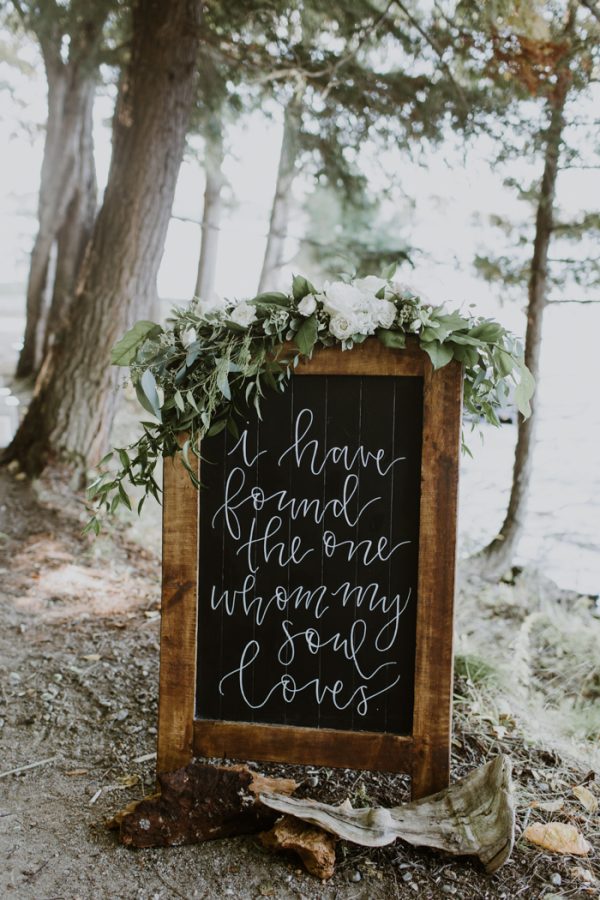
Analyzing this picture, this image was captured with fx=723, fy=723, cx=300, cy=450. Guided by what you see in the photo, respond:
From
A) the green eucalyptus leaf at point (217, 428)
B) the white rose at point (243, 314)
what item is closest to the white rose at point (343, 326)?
the white rose at point (243, 314)

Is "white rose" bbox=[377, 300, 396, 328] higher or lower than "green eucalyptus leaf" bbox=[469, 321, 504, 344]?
higher

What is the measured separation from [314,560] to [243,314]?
80 centimetres

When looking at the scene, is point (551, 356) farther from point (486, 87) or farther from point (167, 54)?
point (167, 54)

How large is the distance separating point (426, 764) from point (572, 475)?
6296mm

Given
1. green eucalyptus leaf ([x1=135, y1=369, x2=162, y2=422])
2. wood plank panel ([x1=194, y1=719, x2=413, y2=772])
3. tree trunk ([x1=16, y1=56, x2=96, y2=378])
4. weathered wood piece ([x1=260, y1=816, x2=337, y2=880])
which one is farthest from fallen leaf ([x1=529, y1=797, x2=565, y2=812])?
tree trunk ([x1=16, y1=56, x2=96, y2=378])

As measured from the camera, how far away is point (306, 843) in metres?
1.99

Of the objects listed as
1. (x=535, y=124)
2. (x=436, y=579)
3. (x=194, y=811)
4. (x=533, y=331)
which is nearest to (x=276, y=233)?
(x=535, y=124)

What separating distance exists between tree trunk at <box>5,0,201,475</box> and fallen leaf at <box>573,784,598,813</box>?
157 inches

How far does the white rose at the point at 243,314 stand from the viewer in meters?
2.13

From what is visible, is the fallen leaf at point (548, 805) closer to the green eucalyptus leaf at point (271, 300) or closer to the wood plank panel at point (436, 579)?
the wood plank panel at point (436, 579)

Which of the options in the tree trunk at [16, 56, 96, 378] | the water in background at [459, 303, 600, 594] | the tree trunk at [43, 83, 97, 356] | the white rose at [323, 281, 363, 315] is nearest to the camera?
the white rose at [323, 281, 363, 315]

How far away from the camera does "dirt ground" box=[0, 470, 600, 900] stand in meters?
1.96

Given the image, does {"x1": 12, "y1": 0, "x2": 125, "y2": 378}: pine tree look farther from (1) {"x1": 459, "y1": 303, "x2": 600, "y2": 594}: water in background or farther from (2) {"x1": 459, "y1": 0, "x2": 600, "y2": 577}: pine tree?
(1) {"x1": 459, "y1": 303, "x2": 600, "y2": 594}: water in background

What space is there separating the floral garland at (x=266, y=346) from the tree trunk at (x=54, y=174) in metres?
7.48
